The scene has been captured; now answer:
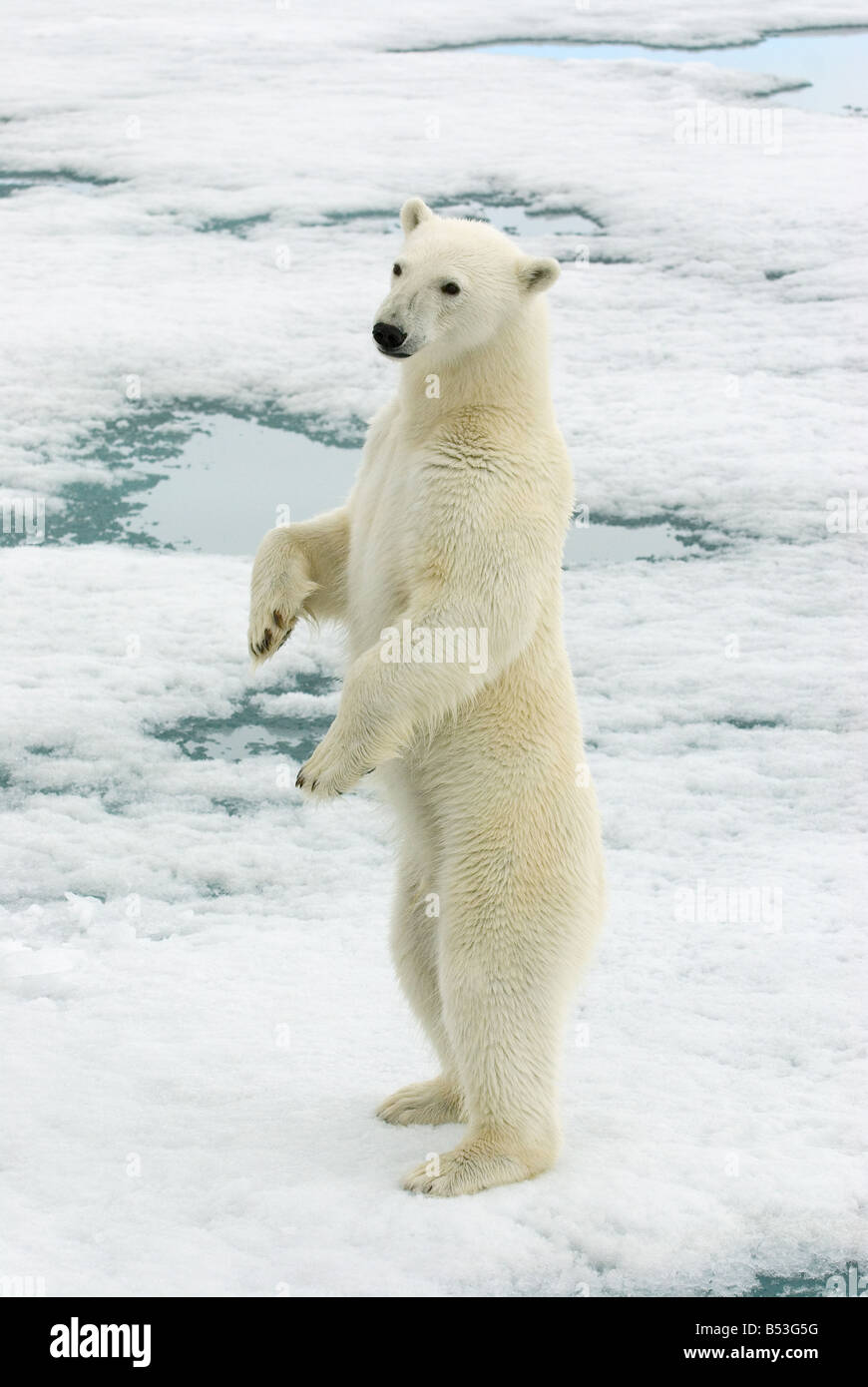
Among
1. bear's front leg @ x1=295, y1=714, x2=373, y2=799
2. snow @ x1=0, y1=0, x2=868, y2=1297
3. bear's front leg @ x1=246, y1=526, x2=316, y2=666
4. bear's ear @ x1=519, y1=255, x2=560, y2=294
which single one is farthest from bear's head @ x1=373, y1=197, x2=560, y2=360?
snow @ x1=0, y1=0, x2=868, y2=1297

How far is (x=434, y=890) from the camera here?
2945 mm

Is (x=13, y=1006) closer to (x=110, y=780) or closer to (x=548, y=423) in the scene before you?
(x=110, y=780)

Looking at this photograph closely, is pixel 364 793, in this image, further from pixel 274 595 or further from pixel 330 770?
pixel 330 770

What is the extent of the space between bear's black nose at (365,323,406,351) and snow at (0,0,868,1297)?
145 centimetres

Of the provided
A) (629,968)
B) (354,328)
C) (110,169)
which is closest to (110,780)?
(629,968)

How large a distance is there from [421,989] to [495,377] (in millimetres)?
1174

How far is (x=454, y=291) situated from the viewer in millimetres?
2652

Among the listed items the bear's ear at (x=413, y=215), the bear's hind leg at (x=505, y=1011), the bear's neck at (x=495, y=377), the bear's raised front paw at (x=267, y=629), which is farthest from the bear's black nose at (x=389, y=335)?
the bear's hind leg at (x=505, y=1011)

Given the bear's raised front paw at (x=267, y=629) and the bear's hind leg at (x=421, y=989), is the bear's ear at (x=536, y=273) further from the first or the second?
the bear's hind leg at (x=421, y=989)

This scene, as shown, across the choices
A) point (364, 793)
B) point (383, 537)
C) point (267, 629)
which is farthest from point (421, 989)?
point (364, 793)

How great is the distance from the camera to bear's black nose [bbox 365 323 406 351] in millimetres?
2584

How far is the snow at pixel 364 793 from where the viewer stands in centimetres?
272

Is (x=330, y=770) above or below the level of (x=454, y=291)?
below

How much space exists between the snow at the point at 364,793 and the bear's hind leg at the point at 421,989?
11 cm
